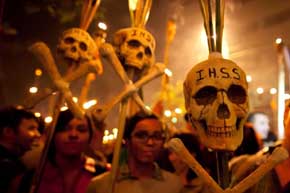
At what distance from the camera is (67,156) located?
165 centimetres

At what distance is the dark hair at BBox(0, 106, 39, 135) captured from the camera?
6.17ft

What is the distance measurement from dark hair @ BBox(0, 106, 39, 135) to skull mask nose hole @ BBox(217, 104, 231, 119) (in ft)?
3.56

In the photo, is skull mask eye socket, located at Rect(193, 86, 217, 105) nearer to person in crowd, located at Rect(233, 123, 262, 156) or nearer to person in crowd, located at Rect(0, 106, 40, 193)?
person in crowd, located at Rect(0, 106, 40, 193)

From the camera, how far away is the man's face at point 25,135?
1879mm

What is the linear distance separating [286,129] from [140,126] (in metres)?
0.54

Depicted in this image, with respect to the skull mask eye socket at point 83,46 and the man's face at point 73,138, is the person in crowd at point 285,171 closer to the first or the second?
the man's face at point 73,138

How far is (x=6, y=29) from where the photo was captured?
3055mm

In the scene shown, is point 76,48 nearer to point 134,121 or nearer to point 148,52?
point 148,52

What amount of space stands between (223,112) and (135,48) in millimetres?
639

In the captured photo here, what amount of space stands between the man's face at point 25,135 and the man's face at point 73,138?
283 mm

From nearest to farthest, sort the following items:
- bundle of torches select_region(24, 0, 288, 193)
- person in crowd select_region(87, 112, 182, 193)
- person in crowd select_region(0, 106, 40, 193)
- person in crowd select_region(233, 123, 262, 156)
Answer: bundle of torches select_region(24, 0, 288, 193) < person in crowd select_region(87, 112, 182, 193) < person in crowd select_region(0, 106, 40, 193) < person in crowd select_region(233, 123, 262, 156)

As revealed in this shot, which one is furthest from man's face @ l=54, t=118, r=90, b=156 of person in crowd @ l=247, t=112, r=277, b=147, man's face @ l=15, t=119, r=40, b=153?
person in crowd @ l=247, t=112, r=277, b=147

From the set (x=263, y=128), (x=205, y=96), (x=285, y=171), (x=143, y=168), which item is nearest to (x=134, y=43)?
(x=143, y=168)

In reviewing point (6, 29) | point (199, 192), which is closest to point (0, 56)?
point (6, 29)
